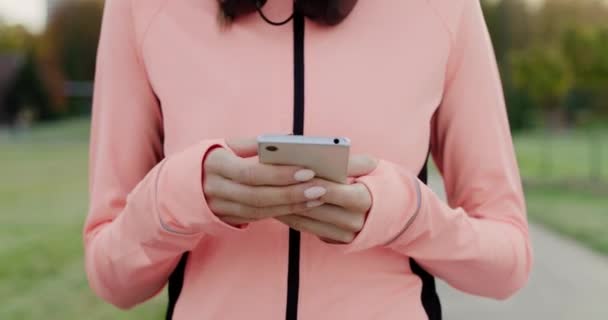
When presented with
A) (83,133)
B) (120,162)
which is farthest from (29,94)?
(120,162)

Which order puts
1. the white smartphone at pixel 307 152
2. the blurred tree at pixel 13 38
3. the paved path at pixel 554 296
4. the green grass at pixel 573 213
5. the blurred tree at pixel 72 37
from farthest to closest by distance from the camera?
the blurred tree at pixel 13 38 < the blurred tree at pixel 72 37 < the green grass at pixel 573 213 < the paved path at pixel 554 296 < the white smartphone at pixel 307 152

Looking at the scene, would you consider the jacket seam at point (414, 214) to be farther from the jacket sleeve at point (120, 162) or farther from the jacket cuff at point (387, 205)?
the jacket sleeve at point (120, 162)

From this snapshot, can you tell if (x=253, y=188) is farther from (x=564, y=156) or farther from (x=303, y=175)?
(x=564, y=156)

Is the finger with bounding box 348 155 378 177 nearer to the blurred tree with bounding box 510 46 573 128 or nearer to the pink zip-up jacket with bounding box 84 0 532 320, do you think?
the pink zip-up jacket with bounding box 84 0 532 320

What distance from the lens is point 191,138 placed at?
3.80ft

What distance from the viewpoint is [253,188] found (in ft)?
3.09

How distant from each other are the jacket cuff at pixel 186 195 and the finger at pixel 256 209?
21 mm

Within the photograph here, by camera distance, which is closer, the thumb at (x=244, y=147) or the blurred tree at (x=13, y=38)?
the thumb at (x=244, y=147)

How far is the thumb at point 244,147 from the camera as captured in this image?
3.28ft

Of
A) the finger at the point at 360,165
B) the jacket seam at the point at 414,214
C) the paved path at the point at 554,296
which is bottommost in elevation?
the paved path at the point at 554,296

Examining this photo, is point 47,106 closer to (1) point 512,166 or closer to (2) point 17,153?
(2) point 17,153

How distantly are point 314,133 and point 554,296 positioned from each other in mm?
5159

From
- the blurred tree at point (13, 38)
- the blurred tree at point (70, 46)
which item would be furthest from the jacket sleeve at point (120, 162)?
the blurred tree at point (13, 38)

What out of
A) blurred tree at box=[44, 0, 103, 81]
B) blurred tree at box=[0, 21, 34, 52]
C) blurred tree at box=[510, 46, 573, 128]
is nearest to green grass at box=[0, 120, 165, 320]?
blurred tree at box=[510, 46, 573, 128]
